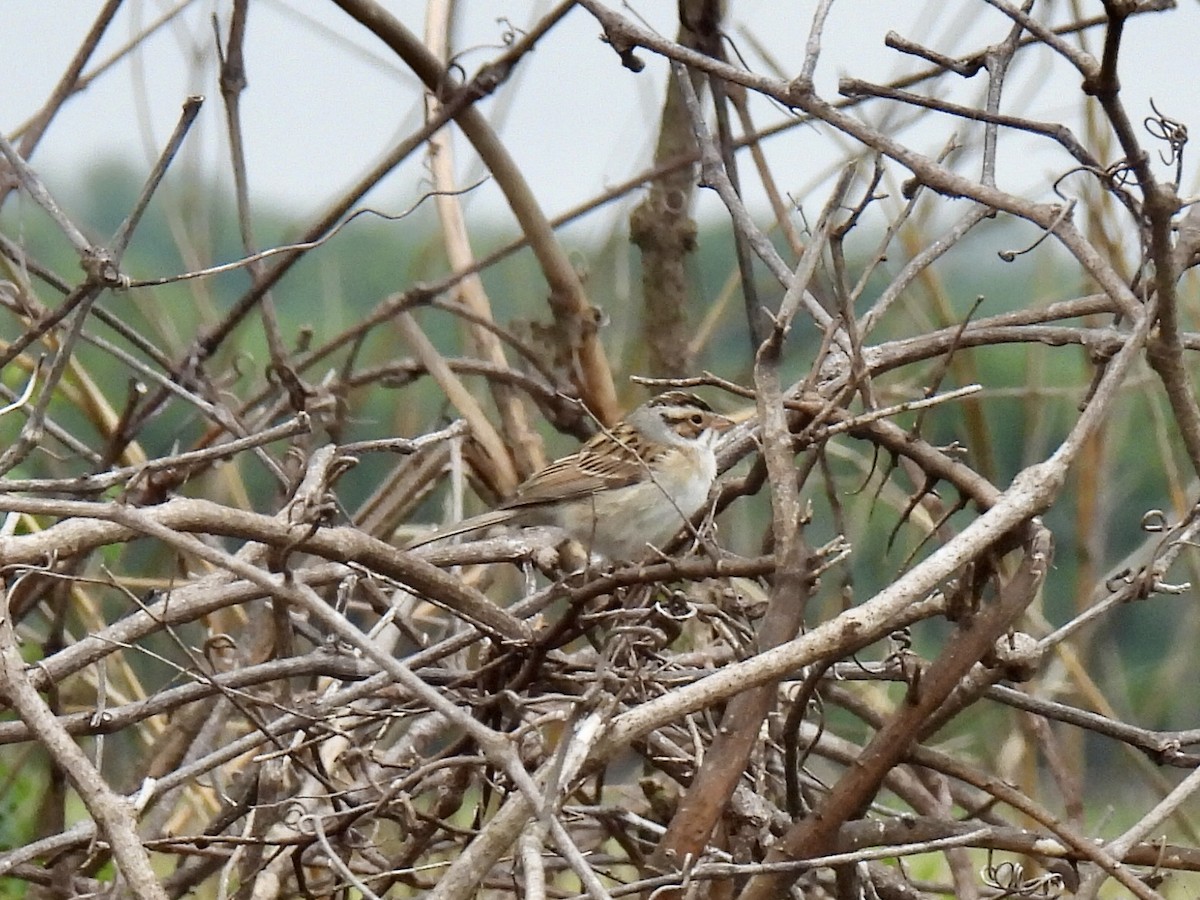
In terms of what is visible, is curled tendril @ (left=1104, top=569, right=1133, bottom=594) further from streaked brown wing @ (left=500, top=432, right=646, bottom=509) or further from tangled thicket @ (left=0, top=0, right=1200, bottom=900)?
streaked brown wing @ (left=500, top=432, right=646, bottom=509)

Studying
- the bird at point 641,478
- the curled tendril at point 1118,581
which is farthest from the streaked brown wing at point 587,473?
the curled tendril at point 1118,581

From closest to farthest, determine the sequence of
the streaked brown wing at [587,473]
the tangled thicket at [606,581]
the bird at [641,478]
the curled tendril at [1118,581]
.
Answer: the tangled thicket at [606,581]
the curled tendril at [1118,581]
the streaked brown wing at [587,473]
the bird at [641,478]

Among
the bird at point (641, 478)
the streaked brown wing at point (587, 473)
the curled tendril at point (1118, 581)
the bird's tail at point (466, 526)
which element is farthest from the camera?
the bird at point (641, 478)

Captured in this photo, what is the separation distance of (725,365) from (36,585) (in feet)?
7.07

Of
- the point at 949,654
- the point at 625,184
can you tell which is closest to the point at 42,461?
the point at 625,184

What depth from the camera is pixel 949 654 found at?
5.28ft

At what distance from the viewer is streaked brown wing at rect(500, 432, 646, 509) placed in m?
3.36

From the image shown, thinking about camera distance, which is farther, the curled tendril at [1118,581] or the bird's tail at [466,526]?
the bird's tail at [466,526]

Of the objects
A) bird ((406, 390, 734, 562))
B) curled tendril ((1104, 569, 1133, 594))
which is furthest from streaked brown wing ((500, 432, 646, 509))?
curled tendril ((1104, 569, 1133, 594))

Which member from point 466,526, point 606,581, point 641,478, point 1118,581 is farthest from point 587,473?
point 606,581

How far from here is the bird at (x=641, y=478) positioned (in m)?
3.81

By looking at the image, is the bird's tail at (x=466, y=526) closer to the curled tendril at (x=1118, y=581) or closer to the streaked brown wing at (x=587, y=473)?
the streaked brown wing at (x=587, y=473)

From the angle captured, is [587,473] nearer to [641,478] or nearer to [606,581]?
[641,478]

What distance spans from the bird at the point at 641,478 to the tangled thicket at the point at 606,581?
0.38 meters
